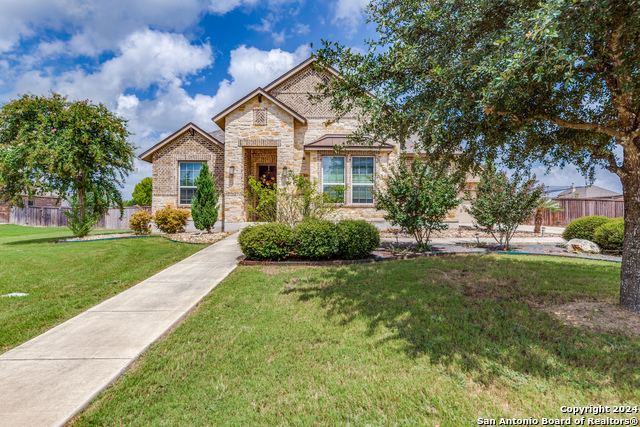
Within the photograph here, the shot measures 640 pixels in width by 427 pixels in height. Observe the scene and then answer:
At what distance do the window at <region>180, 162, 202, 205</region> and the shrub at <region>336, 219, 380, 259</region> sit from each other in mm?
10340

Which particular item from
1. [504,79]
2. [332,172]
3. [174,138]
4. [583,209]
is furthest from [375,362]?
[583,209]

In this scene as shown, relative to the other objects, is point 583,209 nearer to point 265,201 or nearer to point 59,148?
point 265,201

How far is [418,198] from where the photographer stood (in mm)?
8336

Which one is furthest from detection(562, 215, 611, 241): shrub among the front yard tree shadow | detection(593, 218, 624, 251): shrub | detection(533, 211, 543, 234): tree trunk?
detection(533, 211, 543, 234): tree trunk

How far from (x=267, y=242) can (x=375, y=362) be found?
4.81 meters

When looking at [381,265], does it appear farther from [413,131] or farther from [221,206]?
[221,206]

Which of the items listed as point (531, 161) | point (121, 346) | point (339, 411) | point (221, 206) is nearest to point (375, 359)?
point (339, 411)

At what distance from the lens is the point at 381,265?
23.8 ft

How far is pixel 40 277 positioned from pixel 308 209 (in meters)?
7.02

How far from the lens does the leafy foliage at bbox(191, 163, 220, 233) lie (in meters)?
13.2

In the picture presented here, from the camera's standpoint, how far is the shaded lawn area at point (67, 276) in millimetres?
4341

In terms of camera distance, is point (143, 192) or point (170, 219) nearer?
point (170, 219)

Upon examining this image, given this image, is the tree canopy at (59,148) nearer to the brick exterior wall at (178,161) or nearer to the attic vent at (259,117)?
the brick exterior wall at (178,161)

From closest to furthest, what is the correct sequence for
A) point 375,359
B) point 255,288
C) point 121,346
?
point 375,359, point 121,346, point 255,288
